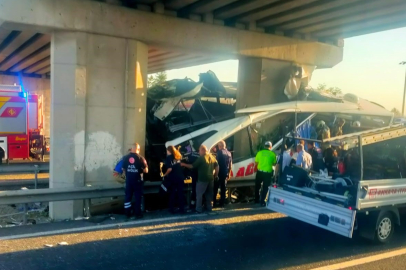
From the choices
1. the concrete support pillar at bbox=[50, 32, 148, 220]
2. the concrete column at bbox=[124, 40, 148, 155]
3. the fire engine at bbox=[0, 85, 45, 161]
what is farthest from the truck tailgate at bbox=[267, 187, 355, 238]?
the fire engine at bbox=[0, 85, 45, 161]

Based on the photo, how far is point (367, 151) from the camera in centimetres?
833

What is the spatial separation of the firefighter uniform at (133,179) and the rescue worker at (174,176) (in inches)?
27.5

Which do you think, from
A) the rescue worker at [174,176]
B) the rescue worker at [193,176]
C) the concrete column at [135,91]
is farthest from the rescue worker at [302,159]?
the concrete column at [135,91]

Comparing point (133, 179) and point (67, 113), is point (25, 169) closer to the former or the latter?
point (67, 113)

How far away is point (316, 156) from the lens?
9180 mm

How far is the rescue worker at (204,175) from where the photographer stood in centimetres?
854

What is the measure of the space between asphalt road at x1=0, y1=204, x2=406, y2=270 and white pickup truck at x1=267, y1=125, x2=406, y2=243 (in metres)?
0.44

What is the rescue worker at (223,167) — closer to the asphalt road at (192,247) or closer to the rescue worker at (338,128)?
the asphalt road at (192,247)

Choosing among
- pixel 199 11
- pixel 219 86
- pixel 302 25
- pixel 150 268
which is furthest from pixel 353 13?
pixel 150 268

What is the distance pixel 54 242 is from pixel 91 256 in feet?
3.12

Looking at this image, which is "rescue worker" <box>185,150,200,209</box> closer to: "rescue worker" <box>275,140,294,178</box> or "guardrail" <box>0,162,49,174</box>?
"rescue worker" <box>275,140,294,178</box>

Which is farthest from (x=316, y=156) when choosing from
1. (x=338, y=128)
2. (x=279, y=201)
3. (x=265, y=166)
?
(x=338, y=128)

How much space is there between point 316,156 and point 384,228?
262 cm

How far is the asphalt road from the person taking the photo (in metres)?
5.62
